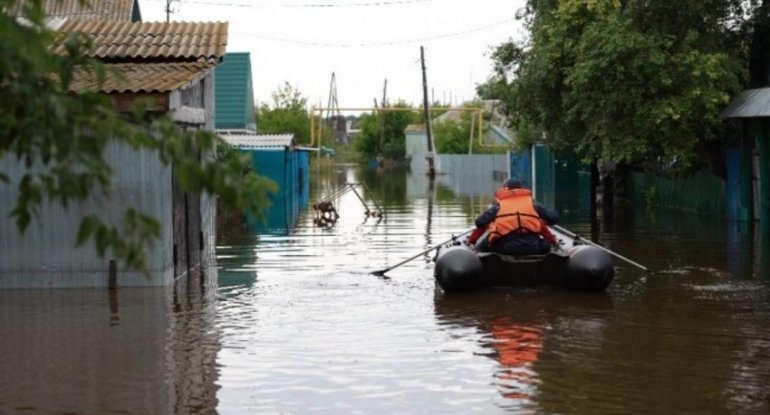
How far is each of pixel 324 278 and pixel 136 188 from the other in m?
3.51

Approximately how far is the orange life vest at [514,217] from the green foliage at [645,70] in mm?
10035

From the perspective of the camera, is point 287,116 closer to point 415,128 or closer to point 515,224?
point 415,128

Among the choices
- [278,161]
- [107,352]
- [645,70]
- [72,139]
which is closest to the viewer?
[72,139]

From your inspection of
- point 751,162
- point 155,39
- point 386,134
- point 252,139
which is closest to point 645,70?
point 751,162

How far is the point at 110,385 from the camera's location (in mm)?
10188

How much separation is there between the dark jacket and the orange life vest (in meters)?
0.08

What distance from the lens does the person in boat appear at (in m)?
16.0

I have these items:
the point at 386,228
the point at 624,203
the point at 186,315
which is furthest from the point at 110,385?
the point at 624,203

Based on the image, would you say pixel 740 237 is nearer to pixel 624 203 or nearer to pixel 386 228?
pixel 386 228

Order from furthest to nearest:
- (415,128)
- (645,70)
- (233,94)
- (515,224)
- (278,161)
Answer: (415,128) < (233,94) < (278,161) < (645,70) < (515,224)

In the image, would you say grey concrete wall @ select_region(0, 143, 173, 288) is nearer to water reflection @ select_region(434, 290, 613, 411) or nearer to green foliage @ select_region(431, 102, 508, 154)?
water reflection @ select_region(434, 290, 613, 411)

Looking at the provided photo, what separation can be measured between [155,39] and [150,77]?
3177 millimetres

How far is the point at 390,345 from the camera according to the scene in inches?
475

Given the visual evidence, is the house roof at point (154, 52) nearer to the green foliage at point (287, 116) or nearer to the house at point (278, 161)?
the house at point (278, 161)
